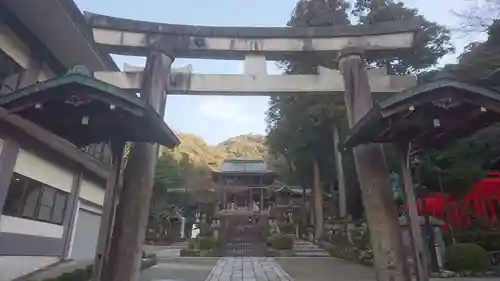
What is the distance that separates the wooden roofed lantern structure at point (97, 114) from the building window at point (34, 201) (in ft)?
13.7

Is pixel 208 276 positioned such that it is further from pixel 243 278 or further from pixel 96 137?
pixel 96 137

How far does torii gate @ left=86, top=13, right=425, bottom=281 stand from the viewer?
6.33m

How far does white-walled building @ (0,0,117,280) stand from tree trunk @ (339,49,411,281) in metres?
6.27

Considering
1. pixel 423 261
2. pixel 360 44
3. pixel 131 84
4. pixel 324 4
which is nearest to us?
pixel 423 261

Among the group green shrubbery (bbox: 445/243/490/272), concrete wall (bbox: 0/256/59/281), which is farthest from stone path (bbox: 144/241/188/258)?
green shrubbery (bbox: 445/243/490/272)

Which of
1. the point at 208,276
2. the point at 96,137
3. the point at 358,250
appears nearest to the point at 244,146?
the point at 358,250

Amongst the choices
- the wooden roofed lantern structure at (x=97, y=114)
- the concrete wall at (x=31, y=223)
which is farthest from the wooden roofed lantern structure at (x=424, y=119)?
the concrete wall at (x=31, y=223)

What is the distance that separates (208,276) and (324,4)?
69.3ft

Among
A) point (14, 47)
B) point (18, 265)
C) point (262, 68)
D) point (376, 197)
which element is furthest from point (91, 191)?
point (376, 197)

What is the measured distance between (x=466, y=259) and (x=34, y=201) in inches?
489

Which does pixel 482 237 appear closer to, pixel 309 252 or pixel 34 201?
pixel 309 252

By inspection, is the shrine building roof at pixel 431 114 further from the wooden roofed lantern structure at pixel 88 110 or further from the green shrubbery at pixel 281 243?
the green shrubbery at pixel 281 243

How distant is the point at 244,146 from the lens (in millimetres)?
73250

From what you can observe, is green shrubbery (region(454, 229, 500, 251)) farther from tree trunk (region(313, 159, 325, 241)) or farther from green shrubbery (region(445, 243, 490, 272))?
tree trunk (region(313, 159, 325, 241))
